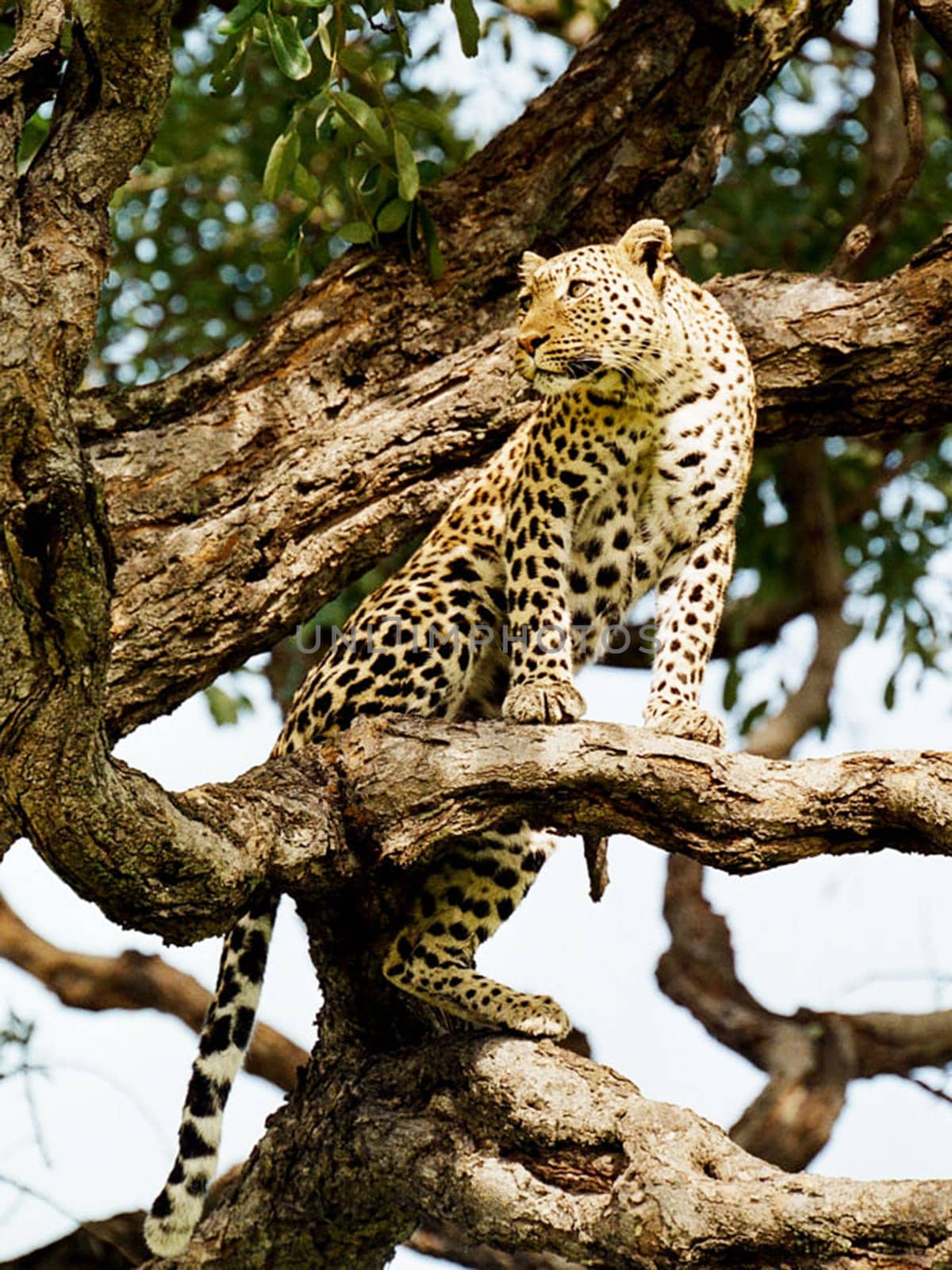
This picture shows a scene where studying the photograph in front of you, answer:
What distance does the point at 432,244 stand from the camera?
20.4 feet

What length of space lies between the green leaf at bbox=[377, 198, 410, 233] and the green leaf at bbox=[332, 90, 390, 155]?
1.42 feet

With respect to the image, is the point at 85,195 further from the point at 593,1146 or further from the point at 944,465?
the point at 944,465

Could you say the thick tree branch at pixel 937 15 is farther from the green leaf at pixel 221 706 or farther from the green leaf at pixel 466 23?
the green leaf at pixel 221 706

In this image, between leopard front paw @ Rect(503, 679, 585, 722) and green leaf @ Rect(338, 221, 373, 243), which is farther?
green leaf @ Rect(338, 221, 373, 243)

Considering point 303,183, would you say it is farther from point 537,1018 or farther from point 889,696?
point 889,696

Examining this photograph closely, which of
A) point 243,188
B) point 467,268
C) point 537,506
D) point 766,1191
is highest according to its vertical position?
point 243,188

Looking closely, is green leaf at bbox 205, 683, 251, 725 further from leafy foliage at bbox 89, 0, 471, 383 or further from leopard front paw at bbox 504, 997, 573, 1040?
leopard front paw at bbox 504, 997, 573, 1040

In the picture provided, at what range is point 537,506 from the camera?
5844 millimetres

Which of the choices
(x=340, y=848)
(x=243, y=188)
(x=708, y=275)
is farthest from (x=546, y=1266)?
(x=243, y=188)

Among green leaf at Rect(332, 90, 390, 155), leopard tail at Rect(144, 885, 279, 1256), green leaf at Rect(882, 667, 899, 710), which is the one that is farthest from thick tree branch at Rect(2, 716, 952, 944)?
green leaf at Rect(882, 667, 899, 710)

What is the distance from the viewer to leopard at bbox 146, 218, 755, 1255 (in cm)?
556

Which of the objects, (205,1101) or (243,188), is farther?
(243,188)

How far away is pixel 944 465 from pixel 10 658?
7.29 m

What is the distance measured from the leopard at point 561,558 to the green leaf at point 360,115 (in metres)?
0.75
